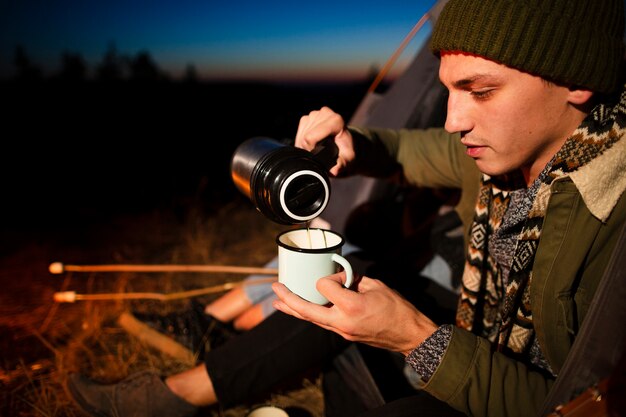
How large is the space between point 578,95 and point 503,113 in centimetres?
21

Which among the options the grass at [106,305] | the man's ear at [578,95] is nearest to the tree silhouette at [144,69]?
the grass at [106,305]

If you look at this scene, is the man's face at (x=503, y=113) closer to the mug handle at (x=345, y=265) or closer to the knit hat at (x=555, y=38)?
the knit hat at (x=555, y=38)

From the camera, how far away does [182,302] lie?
2660mm

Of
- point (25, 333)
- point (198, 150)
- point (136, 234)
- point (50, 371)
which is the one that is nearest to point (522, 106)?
point (50, 371)

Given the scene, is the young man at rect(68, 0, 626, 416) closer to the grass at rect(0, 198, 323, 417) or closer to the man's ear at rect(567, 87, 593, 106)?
the man's ear at rect(567, 87, 593, 106)

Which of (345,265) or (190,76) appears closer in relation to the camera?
(345,265)

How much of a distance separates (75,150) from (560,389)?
8252 mm

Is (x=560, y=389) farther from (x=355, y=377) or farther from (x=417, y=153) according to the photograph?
(x=417, y=153)

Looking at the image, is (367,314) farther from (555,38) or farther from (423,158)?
(423,158)

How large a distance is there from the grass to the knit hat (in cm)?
160

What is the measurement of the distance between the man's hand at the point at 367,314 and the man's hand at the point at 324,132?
58 centimetres

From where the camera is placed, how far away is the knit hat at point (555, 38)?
3.42ft

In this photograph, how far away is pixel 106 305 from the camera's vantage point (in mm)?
2535

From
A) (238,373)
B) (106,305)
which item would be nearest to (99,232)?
(106,305)
